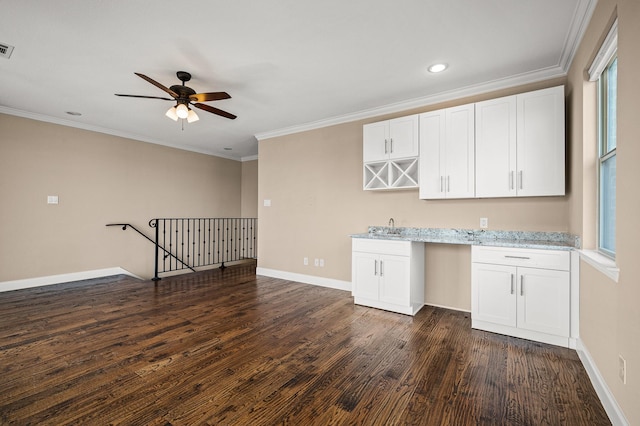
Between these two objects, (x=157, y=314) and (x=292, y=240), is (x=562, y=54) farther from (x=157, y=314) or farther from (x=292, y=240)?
(x=157, y=314)

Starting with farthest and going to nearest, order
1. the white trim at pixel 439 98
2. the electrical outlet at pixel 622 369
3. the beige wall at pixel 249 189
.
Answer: the beige wall at pixel 249 189, the white trim at pixel 439 98, the electrical outlet at pixel 622 369

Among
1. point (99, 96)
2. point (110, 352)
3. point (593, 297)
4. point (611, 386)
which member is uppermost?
point (99, 96)

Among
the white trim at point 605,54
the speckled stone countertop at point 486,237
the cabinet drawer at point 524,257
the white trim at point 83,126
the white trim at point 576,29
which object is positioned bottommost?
the cabinet drawer at point 524,257

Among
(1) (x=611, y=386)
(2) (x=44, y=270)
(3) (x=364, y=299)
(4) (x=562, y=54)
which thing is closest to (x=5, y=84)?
(2) (x=44, y=270)

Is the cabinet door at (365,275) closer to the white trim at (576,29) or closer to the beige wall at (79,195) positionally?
the white trim at (576,29)

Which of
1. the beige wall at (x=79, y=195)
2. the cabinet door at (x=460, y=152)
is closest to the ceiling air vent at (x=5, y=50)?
the beige wall at (x=79, y=195)

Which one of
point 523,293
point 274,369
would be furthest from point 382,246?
point 274,369

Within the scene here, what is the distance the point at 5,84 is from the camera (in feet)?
12.0

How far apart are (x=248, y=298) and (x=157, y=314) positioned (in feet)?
3.75

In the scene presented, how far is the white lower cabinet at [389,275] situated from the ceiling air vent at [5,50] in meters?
4.12

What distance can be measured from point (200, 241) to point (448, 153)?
6.12 meters

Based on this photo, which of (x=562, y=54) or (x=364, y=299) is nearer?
(x=562, y=54)

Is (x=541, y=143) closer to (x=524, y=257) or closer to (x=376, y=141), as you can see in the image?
(x=524, y=257)

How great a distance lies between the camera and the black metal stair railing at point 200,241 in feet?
21.6
